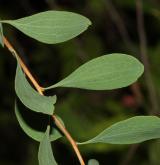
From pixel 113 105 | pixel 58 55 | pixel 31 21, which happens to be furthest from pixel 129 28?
pixel 31 21

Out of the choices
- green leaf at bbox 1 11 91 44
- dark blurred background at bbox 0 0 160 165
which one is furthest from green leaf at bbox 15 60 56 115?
dark blurred background at bbox 0 0 160 165

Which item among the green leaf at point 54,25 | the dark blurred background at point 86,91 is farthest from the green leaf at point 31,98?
the dark blurred background at point 86,91

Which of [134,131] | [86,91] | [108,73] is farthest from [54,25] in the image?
[86,91]

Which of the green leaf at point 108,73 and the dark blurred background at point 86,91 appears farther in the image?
the dark blurred background at point 86,91

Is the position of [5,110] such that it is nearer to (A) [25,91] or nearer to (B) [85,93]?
(B) [85,93]

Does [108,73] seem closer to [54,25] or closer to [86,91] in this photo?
[54,25]

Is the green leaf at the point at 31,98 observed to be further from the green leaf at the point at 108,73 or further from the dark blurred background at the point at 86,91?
the dark blurred background at the point at 86,91
